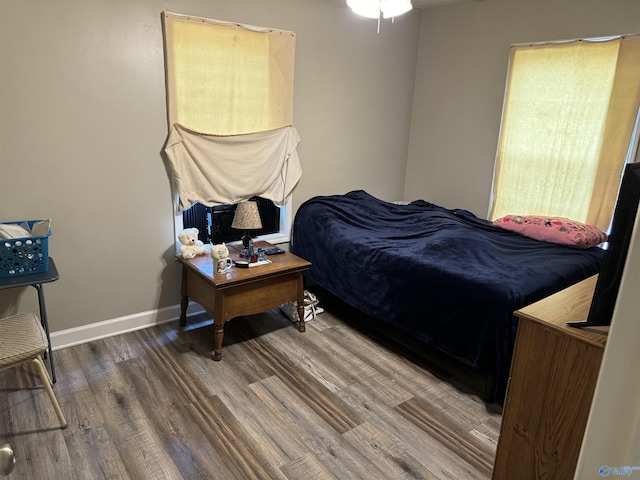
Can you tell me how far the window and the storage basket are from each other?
881 mm

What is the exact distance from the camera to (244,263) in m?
2.72

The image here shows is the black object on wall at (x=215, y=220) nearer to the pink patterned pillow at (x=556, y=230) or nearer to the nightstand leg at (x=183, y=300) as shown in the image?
the nightstand leg at (x=183, y=300)

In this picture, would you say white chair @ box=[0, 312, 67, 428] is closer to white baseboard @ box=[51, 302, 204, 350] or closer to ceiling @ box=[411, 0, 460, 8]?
white baseboard @ box=[51, 302, 204, 350]

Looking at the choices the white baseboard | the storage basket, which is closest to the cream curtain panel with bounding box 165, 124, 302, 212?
the white baseboard

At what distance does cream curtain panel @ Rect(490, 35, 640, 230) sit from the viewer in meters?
2.79

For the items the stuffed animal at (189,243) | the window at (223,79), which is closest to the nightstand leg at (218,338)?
the stuffed animal at (189,243)

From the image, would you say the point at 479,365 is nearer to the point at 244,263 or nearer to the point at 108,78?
the point at 244,263

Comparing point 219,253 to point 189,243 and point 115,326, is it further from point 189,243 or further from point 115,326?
point 115,326

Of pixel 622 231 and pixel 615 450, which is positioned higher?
pixel 622 231

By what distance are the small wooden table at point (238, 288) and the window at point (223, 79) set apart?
16.6 inches

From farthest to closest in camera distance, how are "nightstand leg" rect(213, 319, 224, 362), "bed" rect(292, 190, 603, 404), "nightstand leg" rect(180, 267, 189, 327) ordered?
"nightstand leg" rect(180, 267, 189, 327) → "nightstand leg" rect(213, 319, 224, 362) → "bed" rect(292, 190, 603, 404)

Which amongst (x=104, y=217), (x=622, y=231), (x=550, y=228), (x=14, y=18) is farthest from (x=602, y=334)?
(x=14, y=18)

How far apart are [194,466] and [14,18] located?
7.62 feet

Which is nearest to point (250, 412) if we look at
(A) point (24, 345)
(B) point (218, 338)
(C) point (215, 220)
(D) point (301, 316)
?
(B) point (218, 338)
